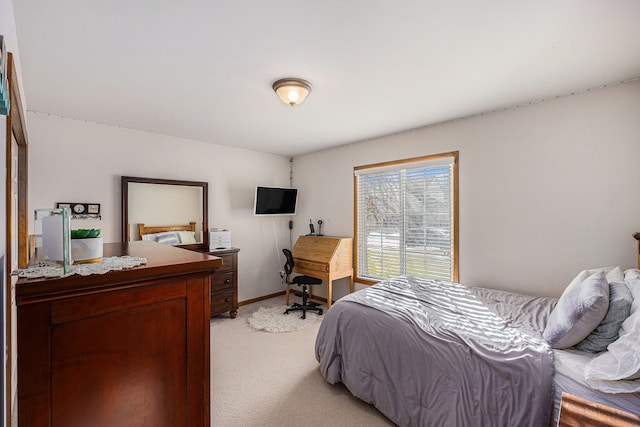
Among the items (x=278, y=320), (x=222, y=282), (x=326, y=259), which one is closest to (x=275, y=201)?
(x=326, y=259)

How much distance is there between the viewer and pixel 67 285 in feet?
2.60

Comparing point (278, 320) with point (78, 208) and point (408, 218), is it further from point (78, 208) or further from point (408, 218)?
point (78, 208)

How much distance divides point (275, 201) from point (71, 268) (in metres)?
3.91

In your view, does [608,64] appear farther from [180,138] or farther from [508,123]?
[180,138]

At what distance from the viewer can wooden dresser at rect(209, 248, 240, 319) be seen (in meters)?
3.78

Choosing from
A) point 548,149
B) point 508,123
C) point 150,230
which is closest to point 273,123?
point 150,230

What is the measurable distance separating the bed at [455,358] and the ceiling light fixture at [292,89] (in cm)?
173

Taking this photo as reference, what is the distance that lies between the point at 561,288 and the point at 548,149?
4.10 ft

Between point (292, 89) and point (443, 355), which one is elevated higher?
point (292, 89)

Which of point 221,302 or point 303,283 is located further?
point 303,283

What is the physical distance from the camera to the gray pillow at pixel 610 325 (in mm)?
1614

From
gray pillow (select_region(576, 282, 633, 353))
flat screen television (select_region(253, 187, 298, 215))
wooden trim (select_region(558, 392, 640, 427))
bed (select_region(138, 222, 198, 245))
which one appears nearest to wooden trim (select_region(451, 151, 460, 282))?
gray pillow (select_region(576, 282, 633, 353))

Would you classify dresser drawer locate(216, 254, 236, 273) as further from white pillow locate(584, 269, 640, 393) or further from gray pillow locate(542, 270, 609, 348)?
white pillow locate(584, 269, 640, 393)

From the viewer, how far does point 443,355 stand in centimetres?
181
